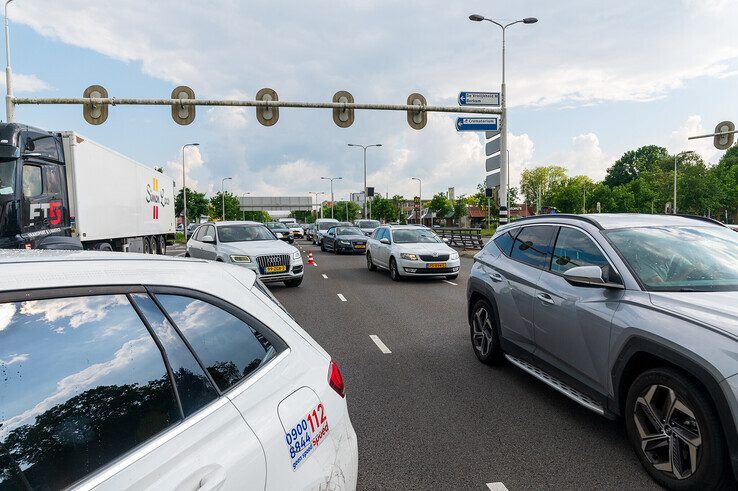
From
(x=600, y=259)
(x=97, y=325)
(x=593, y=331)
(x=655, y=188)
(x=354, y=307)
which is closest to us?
(x=97, y=325)

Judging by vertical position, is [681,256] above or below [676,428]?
above

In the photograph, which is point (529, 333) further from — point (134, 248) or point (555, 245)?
point (134, 248)

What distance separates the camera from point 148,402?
143 centimetres

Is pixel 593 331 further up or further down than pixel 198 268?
further down

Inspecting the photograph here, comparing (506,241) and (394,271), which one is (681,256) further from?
(394,271)

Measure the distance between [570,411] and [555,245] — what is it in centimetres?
146

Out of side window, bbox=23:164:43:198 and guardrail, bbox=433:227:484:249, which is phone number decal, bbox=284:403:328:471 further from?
guardrail, bbox=433:227:484:249

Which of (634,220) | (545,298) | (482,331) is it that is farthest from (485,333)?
(634,220)

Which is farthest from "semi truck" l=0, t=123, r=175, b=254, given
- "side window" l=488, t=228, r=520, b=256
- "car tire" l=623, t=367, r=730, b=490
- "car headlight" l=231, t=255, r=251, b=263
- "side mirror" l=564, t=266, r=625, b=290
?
"car tire" l=623, t=367, r=730, b=490

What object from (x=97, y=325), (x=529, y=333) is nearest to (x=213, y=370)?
(x=97, y=325)

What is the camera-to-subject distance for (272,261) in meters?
12.5

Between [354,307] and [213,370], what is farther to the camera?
[354,307]

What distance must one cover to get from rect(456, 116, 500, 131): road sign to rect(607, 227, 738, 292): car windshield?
16.1 m

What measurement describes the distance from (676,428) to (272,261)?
34.0 feet
